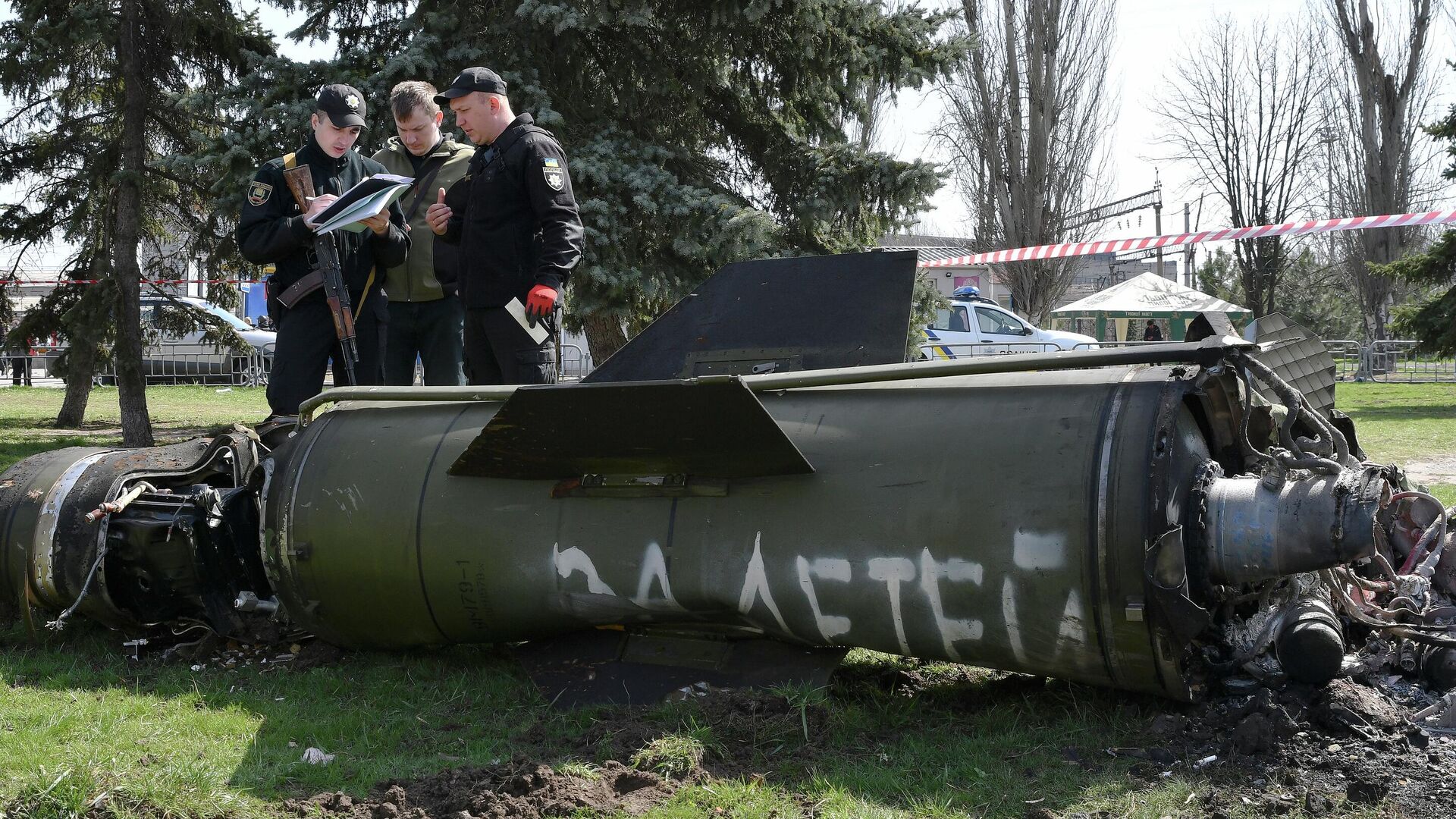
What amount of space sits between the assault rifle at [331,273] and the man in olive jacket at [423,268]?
0.55 metres

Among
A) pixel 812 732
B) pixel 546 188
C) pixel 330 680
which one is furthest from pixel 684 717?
pixel 546 188

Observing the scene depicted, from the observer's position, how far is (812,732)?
10.4 feet

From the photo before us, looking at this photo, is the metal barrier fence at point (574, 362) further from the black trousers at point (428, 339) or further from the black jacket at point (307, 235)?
the black jacket at point (307, 235)

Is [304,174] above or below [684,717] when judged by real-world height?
above

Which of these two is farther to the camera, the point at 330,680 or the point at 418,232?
the point at 418,232

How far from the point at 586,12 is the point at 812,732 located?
6426 mm

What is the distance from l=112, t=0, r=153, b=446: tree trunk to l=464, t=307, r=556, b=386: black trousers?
6.41 m

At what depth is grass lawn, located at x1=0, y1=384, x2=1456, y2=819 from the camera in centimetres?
278

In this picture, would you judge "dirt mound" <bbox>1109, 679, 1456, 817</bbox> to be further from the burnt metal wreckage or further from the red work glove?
the red work glove

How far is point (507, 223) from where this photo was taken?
492 cm

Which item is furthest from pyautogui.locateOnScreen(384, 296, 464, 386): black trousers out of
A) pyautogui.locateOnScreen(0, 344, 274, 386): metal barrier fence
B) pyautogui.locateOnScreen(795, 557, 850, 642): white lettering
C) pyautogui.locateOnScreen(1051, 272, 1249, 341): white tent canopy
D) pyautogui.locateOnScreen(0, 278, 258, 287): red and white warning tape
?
pyautogui.locateOnScreen(1051, 272, 1249, 341): white tent canopy

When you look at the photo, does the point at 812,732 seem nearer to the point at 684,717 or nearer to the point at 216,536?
the point at 684,717

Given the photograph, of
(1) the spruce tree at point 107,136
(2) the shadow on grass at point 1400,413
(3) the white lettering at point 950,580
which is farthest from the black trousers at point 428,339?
(2) the shadow on grass at point 1400,413

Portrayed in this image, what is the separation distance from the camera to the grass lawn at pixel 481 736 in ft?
9.12
